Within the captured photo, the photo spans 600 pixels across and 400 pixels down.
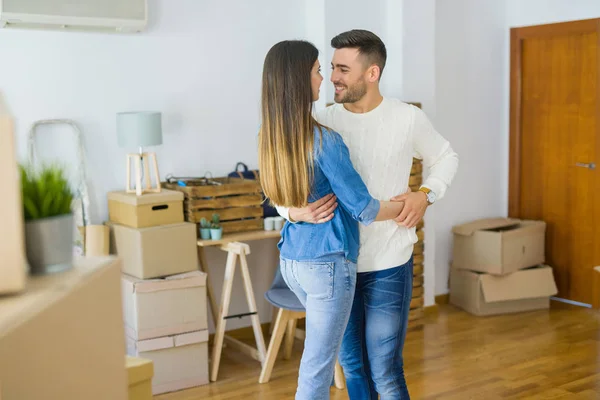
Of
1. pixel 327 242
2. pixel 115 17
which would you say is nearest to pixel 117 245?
pixel 115 17

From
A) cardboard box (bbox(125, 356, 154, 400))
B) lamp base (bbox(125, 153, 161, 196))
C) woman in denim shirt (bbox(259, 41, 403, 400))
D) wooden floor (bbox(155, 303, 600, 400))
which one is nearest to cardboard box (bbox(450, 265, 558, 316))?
wooden floor (bbox(155, 303, 600, 400))

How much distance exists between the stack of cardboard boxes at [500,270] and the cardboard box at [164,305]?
2122 millimetres

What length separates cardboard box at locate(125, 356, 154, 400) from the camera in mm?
1923

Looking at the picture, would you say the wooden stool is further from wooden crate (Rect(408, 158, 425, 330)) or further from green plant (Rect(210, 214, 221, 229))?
wooden crate (Rect(408, 158, 425, 330))

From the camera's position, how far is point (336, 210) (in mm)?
2256

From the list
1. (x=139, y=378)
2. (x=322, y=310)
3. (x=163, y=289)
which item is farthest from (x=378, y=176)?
(x=163, y=289)

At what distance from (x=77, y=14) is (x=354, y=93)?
6.43 feet

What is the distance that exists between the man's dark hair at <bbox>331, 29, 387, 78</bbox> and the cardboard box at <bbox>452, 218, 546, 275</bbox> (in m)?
2.90

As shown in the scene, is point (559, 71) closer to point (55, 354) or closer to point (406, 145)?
point (406, 145)

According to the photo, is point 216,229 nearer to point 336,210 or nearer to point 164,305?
point 164,305

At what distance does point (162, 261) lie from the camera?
372 cm

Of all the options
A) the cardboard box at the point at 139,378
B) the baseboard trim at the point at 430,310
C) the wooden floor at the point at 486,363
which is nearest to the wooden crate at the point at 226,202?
the wooden floor at the point at 486,363

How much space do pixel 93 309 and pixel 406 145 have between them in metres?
1.44

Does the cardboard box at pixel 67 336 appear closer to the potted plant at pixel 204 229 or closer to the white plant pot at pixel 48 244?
the white plant pot at pixel 48 244
